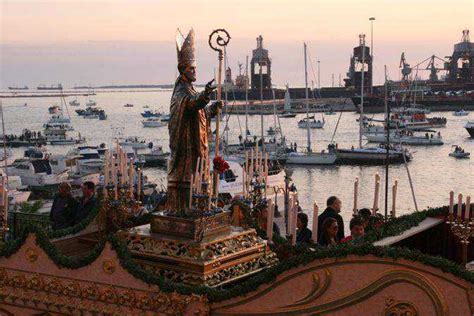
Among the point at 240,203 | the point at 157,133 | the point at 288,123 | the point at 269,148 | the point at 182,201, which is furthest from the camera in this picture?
the point at 288,123

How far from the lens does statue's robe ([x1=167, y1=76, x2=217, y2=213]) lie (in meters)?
6.63

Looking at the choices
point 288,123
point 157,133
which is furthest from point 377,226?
point 288,123

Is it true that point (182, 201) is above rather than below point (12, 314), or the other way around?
above

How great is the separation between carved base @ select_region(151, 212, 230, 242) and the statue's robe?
0.24m

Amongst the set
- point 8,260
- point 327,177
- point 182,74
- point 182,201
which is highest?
point 182,74

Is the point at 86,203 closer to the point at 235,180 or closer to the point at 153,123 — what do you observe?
the point at 235,180

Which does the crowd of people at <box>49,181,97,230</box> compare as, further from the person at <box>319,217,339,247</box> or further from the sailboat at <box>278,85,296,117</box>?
the sailboat at <box>278,85,296,117</box>

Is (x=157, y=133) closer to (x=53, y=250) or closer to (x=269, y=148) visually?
(x=269, y=148)

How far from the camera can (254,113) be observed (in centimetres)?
12462

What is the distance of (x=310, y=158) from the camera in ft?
165

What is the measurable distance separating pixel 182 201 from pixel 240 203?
979 millimetres

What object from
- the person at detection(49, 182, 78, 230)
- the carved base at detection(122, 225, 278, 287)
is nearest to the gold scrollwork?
the carved base at detection(122, 225, 278, 287)

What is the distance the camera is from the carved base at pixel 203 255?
18.9ft

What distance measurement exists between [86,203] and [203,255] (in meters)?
3.31
